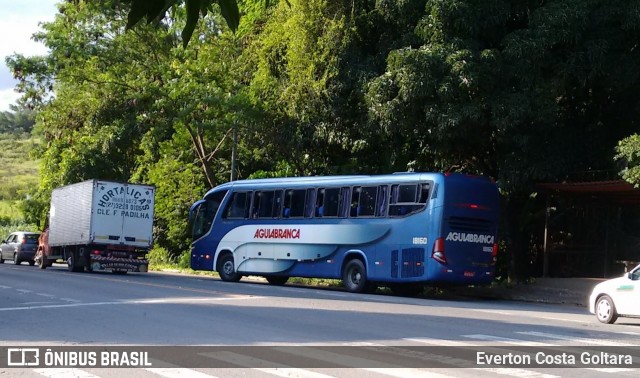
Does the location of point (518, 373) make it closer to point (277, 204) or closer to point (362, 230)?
point (362, 230)

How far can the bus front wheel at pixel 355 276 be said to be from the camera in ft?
80.6

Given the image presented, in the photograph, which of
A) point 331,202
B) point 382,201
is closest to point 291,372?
point 382,201

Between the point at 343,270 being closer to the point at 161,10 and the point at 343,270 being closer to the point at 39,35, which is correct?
the point at 161,10

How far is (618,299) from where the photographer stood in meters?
17.4

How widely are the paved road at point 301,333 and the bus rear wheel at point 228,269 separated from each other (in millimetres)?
7326

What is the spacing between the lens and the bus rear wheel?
94.2 feet

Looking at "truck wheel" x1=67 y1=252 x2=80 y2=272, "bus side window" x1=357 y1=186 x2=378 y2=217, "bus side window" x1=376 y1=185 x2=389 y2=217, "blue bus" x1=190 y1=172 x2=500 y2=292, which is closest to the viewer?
"blue bus" x1=190 y1=172 x2=500 y2=292

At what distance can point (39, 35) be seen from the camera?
4262 cm

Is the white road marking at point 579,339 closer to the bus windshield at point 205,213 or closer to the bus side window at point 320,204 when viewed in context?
the bus side window at point 320,204

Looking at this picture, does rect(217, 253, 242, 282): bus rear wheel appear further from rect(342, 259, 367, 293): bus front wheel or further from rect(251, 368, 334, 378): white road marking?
rect(251, 368, 334, 378): white road marking

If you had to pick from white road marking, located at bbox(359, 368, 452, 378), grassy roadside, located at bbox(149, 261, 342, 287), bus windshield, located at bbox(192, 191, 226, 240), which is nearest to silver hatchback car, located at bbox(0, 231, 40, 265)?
grassy roadside, located at bbox(149, 261, 342, 287)

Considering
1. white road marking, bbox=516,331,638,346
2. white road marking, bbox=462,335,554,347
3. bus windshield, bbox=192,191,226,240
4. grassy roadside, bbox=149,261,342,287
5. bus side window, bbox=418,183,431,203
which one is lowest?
grassy roadside, bbox=149,261,342,287

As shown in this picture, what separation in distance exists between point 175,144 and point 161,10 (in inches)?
1520

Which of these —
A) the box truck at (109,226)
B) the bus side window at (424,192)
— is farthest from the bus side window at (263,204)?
the bus side window at (424,192)
